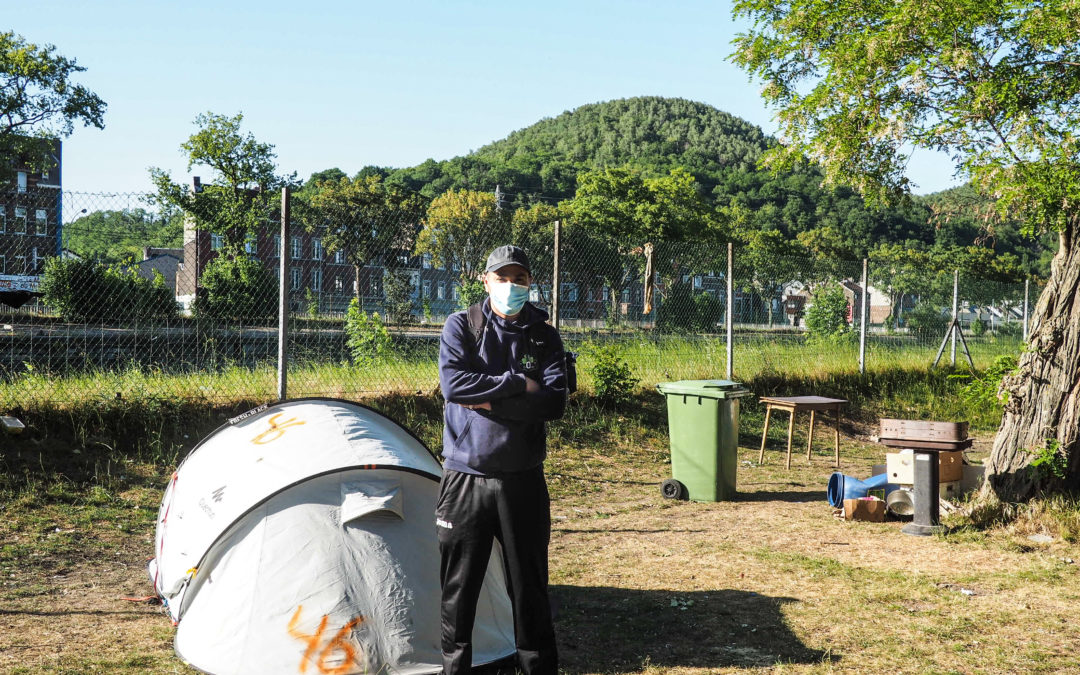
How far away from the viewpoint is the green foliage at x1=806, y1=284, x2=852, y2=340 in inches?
647

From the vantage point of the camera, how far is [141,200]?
26.8 feet

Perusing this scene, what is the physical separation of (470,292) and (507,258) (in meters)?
7.07

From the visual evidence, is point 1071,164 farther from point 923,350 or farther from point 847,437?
point 923,350

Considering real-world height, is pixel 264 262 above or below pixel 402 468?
above

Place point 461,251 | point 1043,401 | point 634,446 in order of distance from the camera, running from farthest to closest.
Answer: point 461,251 < point 634,446 < point 1043,401

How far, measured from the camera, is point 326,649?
12.7ft

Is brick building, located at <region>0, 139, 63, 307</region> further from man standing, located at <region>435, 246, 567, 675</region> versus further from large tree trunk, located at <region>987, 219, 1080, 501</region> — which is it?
large tree trunk, located at <region>987, 219, 1080, 501</region>

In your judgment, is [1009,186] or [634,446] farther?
[634,446]

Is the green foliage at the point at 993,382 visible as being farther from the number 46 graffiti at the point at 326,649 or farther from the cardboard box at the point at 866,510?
the number 46 graffiti at the point at 326,649

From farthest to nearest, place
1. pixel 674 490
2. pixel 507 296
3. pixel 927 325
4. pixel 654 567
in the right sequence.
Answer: pixel 927 325 < pixel 674 490 < pixel 654 567 < pixel 507 296

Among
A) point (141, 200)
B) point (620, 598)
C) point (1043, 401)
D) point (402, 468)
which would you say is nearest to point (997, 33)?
point (1043, 401)

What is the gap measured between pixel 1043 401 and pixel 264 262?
25.1ft

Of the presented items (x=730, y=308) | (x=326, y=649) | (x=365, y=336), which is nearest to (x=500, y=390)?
(x=326, y=649)

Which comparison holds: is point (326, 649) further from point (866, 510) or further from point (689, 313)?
point (689, 313)
